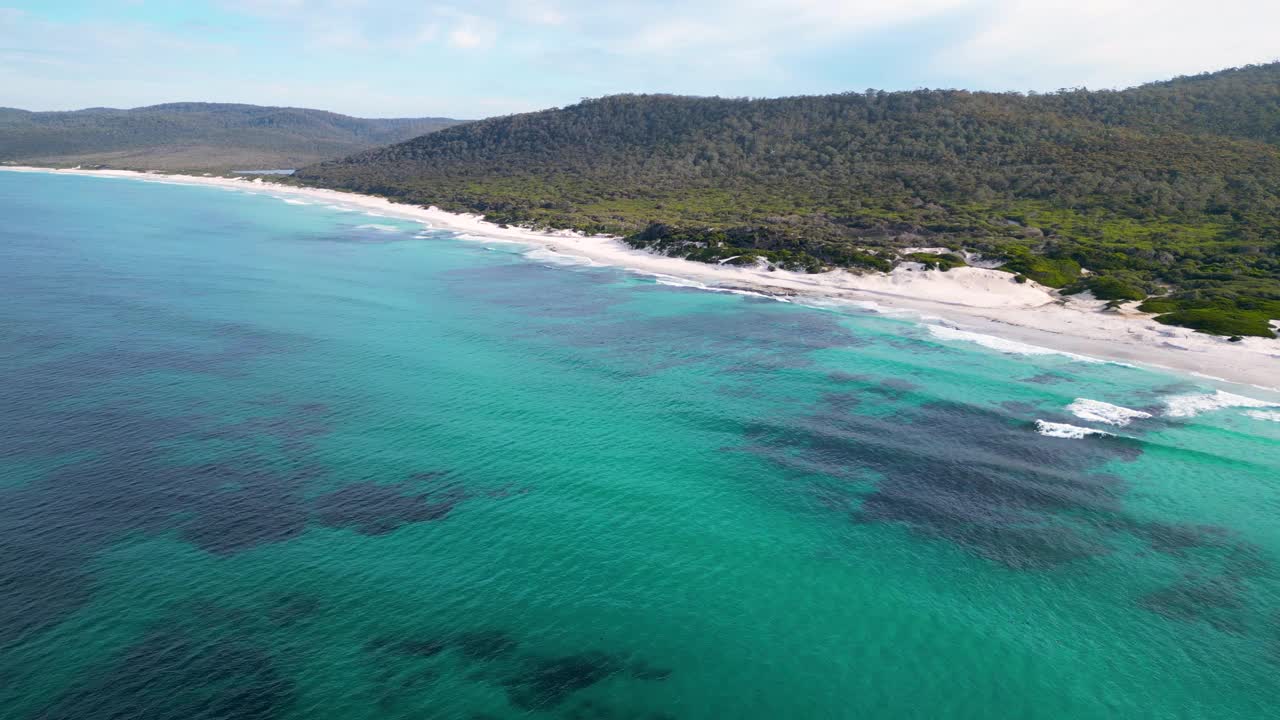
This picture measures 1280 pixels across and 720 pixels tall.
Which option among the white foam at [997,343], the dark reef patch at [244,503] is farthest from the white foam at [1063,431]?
the dark reef patch at [244,503]

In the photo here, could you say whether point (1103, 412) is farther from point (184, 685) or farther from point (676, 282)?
point (676, 282)

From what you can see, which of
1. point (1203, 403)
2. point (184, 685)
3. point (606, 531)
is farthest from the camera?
point (1203, 403)

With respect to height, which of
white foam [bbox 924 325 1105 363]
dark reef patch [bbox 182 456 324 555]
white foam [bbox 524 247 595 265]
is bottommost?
dark reef patch [bbox 182 456 324 555]

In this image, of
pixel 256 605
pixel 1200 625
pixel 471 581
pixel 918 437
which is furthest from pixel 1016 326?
pixel 256 605

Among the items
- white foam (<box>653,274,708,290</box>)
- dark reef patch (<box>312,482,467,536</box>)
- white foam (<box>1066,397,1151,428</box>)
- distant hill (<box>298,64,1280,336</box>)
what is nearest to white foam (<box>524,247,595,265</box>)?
distant hill (<box>298,64,1280,336</box>)

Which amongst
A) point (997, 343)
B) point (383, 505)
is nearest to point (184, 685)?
point (383, 505)

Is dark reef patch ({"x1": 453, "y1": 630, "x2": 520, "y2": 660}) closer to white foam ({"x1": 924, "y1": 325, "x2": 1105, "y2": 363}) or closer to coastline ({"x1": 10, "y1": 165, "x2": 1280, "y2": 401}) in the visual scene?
white foam ({"x1": 924, "y1": 325, "x2": 1105, "y2": 363})

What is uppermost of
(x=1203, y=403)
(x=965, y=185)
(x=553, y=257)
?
(x=965, y=185)
